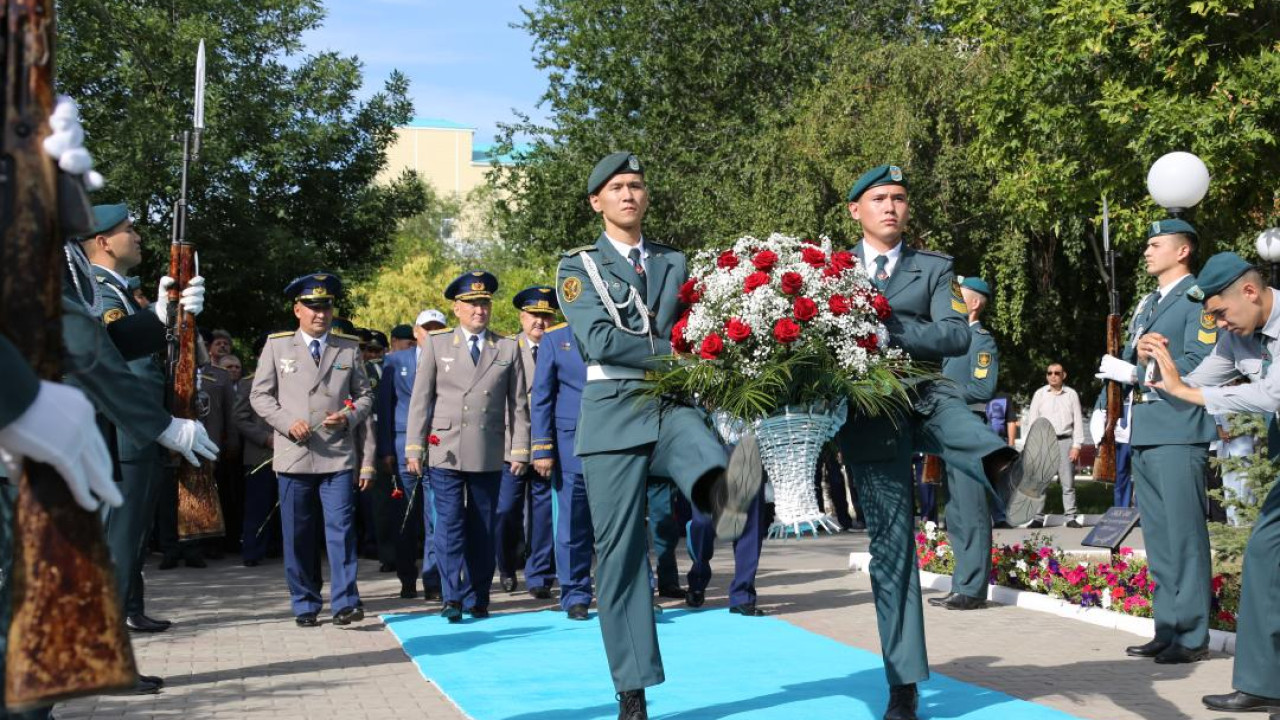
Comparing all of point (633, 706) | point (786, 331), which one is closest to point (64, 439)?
point (786, 331)

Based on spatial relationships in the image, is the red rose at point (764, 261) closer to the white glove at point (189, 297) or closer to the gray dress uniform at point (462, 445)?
the white glove at point (189, 297)

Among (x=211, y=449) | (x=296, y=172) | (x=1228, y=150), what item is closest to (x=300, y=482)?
(x=211, y=449)

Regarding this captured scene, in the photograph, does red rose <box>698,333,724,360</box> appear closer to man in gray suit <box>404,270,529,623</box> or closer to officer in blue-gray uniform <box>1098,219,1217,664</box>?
officer in blue-gray uniform <box>1098,219,1217,664</box>

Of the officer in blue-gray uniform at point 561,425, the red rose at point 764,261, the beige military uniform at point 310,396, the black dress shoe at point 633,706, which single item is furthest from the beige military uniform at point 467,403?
the red rose at point 764,261

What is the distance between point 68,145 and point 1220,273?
17.5ft

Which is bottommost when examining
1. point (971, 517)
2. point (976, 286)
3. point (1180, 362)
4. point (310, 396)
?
point (971, 517)

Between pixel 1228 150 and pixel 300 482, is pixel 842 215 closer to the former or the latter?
pixel 1228 150

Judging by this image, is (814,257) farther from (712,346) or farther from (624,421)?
(624,421)

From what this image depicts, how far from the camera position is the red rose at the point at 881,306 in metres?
6.06

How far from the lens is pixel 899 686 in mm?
6457

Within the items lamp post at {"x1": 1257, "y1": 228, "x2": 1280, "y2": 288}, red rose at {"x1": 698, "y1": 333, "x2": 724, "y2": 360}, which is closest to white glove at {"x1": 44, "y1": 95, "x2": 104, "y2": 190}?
red rose at {"x1": 698, "y1": 333, "x2": 724, "y2": 360}

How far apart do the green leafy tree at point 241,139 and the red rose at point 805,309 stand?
16690 mm

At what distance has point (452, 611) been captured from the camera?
33.9 ft

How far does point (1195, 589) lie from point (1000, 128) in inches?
517
